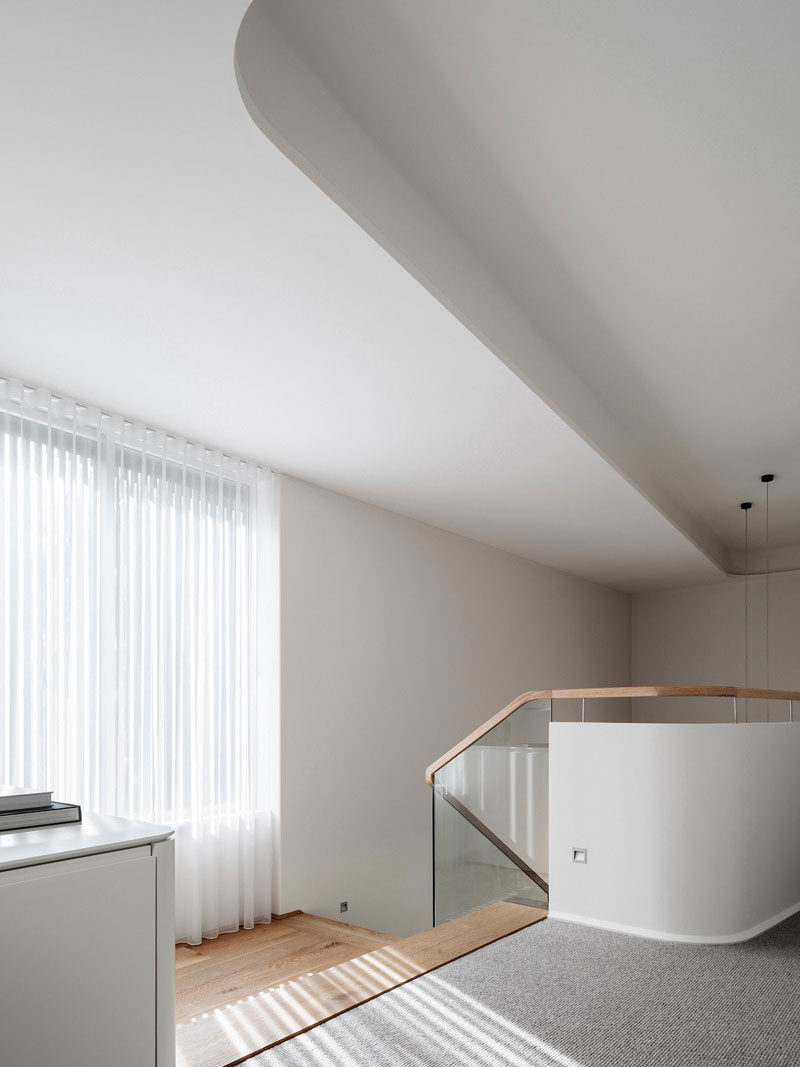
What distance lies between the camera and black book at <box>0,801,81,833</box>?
1.95 metres

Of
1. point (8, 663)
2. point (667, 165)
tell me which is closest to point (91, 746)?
point (8, 663)

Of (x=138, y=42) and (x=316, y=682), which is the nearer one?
(x=138, y=42)

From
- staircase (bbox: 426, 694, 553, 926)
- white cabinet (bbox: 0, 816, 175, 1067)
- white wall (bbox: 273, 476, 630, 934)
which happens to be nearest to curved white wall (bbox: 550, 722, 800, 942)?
staircase (bbox: 426, 694, 553, 926)

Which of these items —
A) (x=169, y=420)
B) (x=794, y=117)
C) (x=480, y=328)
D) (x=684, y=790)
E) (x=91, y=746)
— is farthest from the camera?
(x=169, y=420)

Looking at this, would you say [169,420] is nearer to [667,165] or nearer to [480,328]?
[480,328]

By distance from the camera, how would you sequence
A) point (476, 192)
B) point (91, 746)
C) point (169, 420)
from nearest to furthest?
point (476, 192)
point (91, 746)
point (169, 420)

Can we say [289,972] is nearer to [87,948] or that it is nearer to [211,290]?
[87,948]

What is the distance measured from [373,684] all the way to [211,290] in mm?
3736

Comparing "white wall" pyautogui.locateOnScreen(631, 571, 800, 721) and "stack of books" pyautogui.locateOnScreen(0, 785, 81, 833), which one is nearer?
"stack of books" pyautogui.locateOnScreen(0, 785, 81, 833)

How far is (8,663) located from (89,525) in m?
0.82

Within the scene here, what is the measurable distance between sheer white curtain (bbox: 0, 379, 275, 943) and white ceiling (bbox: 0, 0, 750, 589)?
0.28 meters

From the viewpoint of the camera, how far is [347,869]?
5.79 meters

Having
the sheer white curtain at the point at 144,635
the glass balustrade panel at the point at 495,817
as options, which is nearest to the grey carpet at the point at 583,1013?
the glass balustrade panel at the point at 495,817

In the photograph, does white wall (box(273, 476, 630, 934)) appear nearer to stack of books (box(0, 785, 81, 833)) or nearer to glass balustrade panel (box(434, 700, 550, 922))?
glass balustrade panel (box(434, 700, 550, 922))
